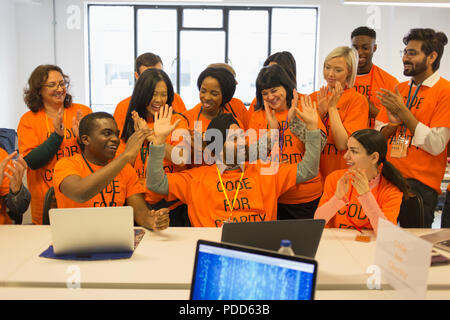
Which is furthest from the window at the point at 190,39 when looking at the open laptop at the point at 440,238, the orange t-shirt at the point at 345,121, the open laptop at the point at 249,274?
the open laptop at the point at 249,274

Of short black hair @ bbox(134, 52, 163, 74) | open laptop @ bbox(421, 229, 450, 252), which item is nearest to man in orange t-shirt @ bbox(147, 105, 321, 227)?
open laptop @ bbox(421, 229, 450, 252)

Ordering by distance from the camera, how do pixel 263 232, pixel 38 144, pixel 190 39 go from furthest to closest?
pixel 190 39 → pixel 38 144 → pixel 263 232

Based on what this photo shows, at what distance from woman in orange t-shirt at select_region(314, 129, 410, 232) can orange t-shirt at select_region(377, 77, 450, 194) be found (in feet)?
1.50

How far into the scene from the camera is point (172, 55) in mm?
7543

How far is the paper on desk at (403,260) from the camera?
3.73 ft

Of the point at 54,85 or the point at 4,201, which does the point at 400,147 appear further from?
the point at 4,201

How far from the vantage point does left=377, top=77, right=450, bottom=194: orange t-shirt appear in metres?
2.40

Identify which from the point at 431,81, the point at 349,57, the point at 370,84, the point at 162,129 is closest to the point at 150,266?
the point at 162,129

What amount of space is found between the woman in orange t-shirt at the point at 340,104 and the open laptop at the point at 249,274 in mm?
1604

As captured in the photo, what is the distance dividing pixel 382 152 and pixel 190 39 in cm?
603

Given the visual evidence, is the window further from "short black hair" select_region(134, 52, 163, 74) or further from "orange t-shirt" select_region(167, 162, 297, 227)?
"orange t-shirt" select_region(167, 162, 297, 227)

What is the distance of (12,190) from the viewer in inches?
84.9

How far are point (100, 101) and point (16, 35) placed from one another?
1.74 metres

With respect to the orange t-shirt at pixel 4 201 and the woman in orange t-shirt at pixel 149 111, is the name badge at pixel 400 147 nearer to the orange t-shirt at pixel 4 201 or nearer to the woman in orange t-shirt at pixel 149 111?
the woman in orange t-shirt at pixel 149 111
